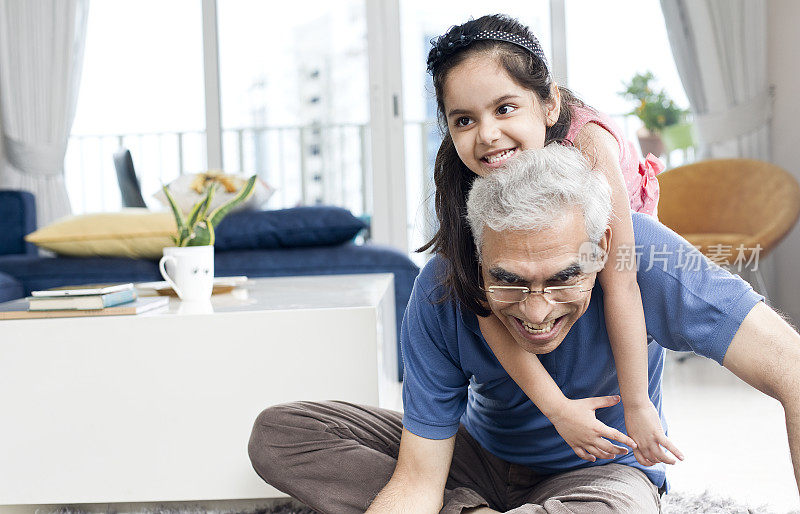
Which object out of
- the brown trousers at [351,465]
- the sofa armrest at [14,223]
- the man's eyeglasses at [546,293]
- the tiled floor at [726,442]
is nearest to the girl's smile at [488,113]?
the man's eyeglasses at [546,293]

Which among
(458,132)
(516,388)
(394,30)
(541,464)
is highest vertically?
(394,30)

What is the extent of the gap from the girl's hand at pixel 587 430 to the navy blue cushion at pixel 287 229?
1839 mm

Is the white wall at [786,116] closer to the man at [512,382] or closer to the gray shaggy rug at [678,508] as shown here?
the gray shaggy rug at [678,508]

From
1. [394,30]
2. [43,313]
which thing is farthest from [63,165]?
[43,313]

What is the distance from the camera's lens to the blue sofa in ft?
9.16

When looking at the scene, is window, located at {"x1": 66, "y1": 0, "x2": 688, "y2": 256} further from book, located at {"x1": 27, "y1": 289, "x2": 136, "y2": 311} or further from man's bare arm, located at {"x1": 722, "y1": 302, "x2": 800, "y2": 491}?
man's bare arm, located at {"x1": 722, "y1": 302, "x2": 800, "y2": 491}

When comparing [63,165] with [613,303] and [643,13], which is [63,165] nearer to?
Answer: [643,13]

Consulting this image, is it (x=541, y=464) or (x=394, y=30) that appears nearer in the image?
(x=541, y=464)

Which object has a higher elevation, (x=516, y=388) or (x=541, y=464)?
(x=516, y=388)

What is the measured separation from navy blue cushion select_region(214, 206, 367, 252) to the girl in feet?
5.19

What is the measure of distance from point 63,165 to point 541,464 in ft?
13.6

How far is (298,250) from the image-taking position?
2.89 metres

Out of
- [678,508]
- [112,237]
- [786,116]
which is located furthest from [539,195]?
[786,116]

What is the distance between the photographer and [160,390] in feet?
5.35
